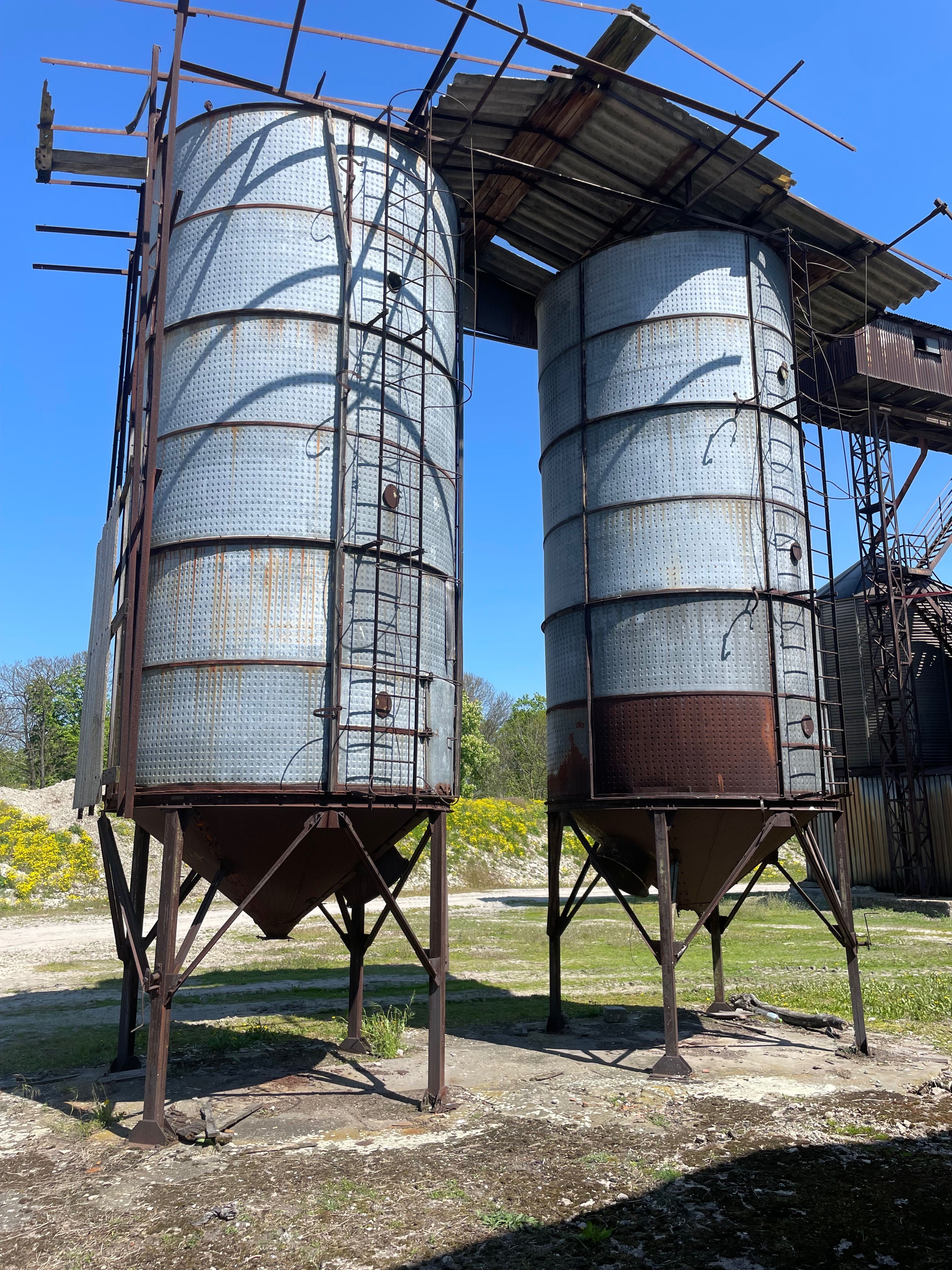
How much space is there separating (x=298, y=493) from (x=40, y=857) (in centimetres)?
2701

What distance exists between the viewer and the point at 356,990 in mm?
12188

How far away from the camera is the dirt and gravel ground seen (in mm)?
6465

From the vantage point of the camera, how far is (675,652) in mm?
12078

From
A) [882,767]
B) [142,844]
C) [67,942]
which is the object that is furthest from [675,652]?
[882,767]

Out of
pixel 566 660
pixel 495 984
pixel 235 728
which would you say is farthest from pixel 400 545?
pixel 495 984

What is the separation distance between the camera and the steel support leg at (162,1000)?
8.60m

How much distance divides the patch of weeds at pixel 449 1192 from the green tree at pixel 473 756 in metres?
49.6

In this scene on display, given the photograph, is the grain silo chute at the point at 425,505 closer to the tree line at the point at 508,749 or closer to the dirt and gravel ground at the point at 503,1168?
the dirt and gravel ground at the point at 503,1168

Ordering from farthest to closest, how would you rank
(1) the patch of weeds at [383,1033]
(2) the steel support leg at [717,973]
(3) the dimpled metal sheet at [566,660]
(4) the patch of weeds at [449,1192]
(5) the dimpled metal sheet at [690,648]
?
(2) the steel support leg at [717,973] < (3) the dimpled metal sheet at [566,660] < (5) the dimpled metal sheet at [690,648] < (1) the patch of weeds at [383,1033] < (4) the patch of weeds at [449,1192]

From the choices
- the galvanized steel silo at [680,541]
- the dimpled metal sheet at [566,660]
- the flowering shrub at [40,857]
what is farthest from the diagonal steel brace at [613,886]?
the flowering shrub at [40,857]

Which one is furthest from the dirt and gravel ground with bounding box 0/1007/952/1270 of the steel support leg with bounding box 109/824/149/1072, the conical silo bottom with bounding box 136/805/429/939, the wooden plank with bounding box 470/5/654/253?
the wooden plank with bounding box 470/5/654/253

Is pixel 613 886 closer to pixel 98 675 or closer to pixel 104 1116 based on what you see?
pixel 104 1116

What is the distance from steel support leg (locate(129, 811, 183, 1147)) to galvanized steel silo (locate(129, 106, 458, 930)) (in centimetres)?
61

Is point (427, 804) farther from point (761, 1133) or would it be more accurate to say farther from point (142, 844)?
point (761, 1133)
